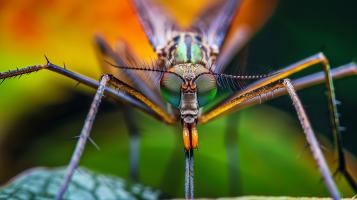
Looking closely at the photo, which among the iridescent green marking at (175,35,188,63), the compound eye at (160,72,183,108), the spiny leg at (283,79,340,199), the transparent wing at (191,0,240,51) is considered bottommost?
the spiny leg at (283,79,340,199)

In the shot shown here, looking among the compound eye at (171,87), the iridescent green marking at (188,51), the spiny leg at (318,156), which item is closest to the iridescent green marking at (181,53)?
the iridescent green marking at (188,51)

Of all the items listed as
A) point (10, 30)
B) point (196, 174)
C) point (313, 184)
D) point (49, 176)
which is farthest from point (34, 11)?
point (313, 184)

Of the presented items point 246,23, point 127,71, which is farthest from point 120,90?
point 246,23

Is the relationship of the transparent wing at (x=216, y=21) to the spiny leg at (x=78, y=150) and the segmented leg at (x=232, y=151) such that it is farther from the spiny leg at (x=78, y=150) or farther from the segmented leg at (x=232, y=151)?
the spiny leg at (x=78, y=150)

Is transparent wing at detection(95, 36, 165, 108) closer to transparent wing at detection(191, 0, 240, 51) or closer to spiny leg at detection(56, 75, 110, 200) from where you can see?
transparent wing at detection(191, 0, 240, 51)

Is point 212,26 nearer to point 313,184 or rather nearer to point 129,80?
point 129,80

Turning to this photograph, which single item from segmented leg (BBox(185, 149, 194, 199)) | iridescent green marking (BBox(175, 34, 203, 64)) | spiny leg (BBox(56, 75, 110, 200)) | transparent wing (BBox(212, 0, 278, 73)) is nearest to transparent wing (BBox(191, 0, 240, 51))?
transparent wing (BBox(212, 0, 278, 73))
